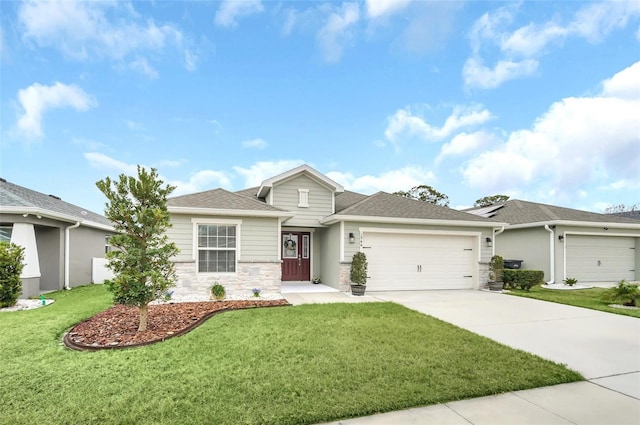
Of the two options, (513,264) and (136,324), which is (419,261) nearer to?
(513,264)

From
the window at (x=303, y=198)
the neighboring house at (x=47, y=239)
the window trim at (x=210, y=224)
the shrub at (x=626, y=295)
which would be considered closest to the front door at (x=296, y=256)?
the window at (x=303, y=198)

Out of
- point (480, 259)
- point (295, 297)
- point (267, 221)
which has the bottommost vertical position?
point (295, 297)

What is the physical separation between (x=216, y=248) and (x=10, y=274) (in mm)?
5353

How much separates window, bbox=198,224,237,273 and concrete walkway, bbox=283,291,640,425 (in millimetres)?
2193

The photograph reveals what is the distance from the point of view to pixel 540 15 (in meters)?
9.10

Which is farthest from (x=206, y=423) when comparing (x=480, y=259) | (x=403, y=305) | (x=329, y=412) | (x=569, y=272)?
(x=569, y=272)

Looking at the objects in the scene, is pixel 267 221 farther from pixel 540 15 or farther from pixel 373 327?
pixel 540 15

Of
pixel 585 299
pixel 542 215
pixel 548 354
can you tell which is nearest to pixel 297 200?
pixel 548 354

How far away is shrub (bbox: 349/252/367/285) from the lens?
1021cm

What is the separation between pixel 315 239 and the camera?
13.4 m

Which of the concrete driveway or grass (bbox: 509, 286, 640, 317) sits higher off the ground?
the concrete driveway

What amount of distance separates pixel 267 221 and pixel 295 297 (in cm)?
249

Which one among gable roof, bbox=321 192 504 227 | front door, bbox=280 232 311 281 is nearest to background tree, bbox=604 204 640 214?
gable roof, bbox=321 192 504 227

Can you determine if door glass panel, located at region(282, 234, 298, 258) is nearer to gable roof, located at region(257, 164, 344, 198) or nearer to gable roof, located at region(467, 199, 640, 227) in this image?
gable roof, located at region(257, 164, 344, 198)
